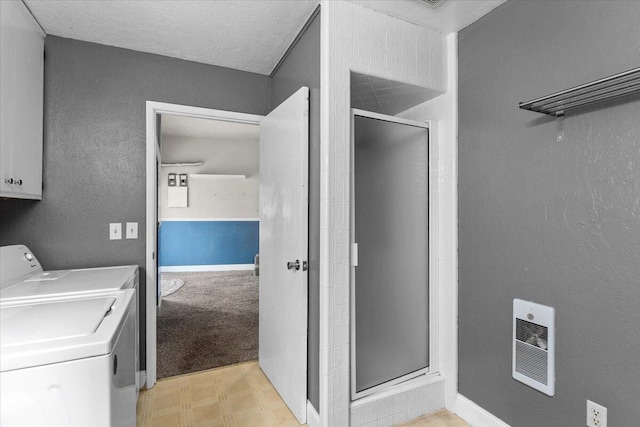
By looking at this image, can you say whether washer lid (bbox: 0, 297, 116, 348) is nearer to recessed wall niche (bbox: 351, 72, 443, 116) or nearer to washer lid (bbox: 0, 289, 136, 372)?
washer lid (bbox: 0, 289, 136, 372)

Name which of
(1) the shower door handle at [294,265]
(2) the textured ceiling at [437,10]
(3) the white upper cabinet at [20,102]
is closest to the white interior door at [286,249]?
(1) the shower door handle at [294,265]

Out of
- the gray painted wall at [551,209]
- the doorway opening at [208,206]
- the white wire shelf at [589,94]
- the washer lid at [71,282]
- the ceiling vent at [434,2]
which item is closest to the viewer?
the white wire shelf at [589,94]

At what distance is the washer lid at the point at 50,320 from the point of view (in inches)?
39.9

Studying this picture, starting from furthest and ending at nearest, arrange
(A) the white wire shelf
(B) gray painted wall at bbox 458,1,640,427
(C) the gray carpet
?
(C) the gray carpet, (B) gray painted wall at bbox 458,1,640,427, (A) the white wire shelf

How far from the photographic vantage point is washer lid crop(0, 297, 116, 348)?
39.9 inches

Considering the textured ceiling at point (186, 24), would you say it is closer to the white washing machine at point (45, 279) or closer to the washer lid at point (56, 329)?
the white washing machine at point (45, 279)

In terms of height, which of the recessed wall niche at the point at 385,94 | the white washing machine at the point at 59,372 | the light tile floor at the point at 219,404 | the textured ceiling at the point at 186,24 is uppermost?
the textured ceiling at the point at 186,24

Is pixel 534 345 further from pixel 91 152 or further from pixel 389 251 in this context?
pixel 91 152

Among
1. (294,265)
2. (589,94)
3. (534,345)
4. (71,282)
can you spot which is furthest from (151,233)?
(589,94)

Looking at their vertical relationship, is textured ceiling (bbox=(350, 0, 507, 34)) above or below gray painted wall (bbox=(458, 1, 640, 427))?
above

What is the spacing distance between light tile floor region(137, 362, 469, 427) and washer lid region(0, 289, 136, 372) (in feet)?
3.29

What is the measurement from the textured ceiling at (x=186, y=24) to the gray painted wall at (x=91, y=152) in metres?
0.14

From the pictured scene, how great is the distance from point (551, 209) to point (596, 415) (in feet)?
2.92

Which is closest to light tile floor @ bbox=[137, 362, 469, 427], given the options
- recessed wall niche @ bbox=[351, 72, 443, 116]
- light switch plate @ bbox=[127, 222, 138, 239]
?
light switch plate @ bbox=[127, 222, 138, 239]
